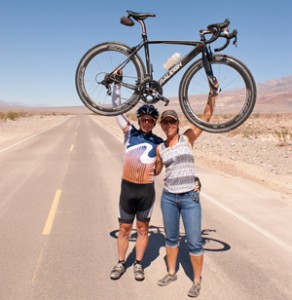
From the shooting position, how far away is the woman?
430cm

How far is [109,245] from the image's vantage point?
5.89 metres

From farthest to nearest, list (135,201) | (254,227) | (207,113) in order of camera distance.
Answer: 1. (254,227)
2. (135,201)
3. (207,113)

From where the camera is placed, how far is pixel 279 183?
40.9 ft

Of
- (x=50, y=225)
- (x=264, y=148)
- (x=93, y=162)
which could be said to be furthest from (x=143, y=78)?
(x=264, y=148)

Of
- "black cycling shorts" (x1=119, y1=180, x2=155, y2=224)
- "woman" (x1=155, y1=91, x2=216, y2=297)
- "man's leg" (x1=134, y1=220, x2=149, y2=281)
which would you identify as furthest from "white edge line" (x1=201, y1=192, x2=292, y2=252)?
"black cycling shorts" (x1=119, y1=180, x2=155, y2=224)

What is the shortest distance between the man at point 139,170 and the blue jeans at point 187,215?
0.28m

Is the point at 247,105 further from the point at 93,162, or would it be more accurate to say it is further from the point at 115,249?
the point at 93,162

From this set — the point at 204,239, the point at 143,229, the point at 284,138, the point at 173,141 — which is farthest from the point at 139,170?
the point at 284,138

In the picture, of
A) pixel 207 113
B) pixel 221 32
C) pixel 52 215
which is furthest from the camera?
pixel 52 215

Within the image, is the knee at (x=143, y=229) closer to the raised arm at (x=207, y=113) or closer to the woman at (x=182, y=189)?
the woman at (x=182, y=189)

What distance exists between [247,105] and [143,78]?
1.25 metres

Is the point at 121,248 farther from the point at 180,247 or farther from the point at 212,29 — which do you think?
the point at 212,29

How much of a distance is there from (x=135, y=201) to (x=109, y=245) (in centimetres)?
165

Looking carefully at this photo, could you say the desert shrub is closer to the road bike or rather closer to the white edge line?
the white edge line
